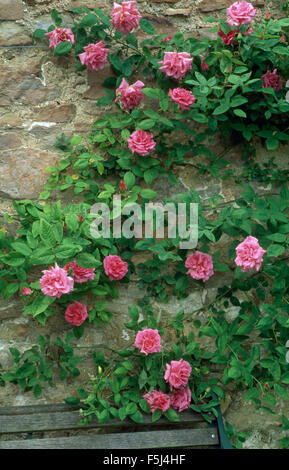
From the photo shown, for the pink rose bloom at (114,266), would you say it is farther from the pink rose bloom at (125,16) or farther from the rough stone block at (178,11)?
the rough stone block at (178,11)

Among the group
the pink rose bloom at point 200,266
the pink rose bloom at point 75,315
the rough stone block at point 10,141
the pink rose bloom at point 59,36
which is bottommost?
the pink rose bloom at point 75,315

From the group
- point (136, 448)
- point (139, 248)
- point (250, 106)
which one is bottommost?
point (136, 448)

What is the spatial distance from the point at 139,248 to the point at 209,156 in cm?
53

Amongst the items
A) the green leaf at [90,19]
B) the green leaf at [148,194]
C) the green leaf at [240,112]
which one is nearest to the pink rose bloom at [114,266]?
the green leaf at [148,194]

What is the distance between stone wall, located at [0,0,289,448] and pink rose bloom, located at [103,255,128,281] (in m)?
0.14

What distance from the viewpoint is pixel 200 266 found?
2336 millimetres

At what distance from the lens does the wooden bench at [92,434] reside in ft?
6.88

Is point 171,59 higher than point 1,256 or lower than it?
higher

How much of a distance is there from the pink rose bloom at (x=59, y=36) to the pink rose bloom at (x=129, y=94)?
0.31 meters

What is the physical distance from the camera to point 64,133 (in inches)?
97.7

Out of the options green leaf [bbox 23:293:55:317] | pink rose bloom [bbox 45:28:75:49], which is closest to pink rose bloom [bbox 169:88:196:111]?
pink rose bloom [bbox 45:28:75:49]

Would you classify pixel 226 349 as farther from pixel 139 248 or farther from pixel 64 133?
pixel 64 133

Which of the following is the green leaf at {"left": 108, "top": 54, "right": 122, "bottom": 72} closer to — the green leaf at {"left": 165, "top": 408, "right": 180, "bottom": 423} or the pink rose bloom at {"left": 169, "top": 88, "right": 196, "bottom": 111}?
the pink rose bloom at {"left": 169, "top": 88, "right": 196, "bottom": 111}

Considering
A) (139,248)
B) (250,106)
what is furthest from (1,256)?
(250,106)
